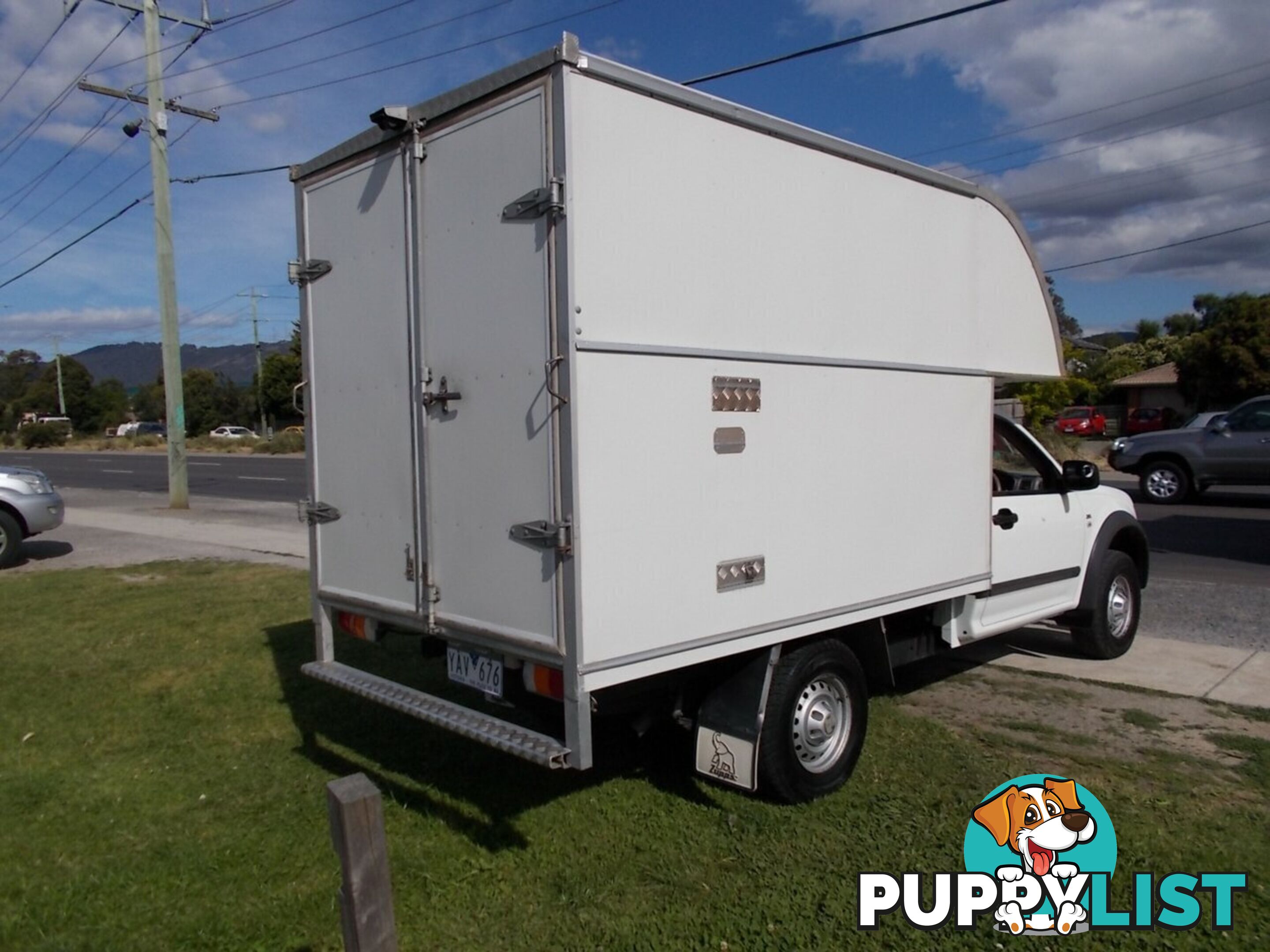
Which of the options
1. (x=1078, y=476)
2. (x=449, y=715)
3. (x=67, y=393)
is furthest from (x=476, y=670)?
(x=67, y=393)

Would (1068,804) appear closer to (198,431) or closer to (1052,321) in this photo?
(1052,321)

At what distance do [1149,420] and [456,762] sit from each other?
129 ft

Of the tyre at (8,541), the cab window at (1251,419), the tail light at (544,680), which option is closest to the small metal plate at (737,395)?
the tail light at (544,680)

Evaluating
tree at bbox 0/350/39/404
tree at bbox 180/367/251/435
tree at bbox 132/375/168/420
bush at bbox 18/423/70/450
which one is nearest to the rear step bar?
bush at bbox 18/423/70/450

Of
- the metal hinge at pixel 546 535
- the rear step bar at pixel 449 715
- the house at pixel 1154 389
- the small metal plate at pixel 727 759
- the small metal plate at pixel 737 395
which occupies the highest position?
the house at pixel 1154 389

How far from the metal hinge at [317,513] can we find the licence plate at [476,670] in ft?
3.44

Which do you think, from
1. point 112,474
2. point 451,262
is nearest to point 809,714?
point 451,262

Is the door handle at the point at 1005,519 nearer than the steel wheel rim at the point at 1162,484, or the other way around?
the door handle at the point at 1005,519

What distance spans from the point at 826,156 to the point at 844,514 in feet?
5.31

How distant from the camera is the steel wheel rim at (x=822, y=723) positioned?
4410 mm

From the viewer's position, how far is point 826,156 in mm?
4484

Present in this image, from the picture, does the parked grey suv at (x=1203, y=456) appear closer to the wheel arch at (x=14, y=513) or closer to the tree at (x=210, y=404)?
the wheel arch at (x=14, y=513)

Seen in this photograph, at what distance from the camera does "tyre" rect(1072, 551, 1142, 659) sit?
668cm

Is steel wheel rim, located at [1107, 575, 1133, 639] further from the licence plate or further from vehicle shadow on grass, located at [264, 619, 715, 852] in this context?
the licence plate
